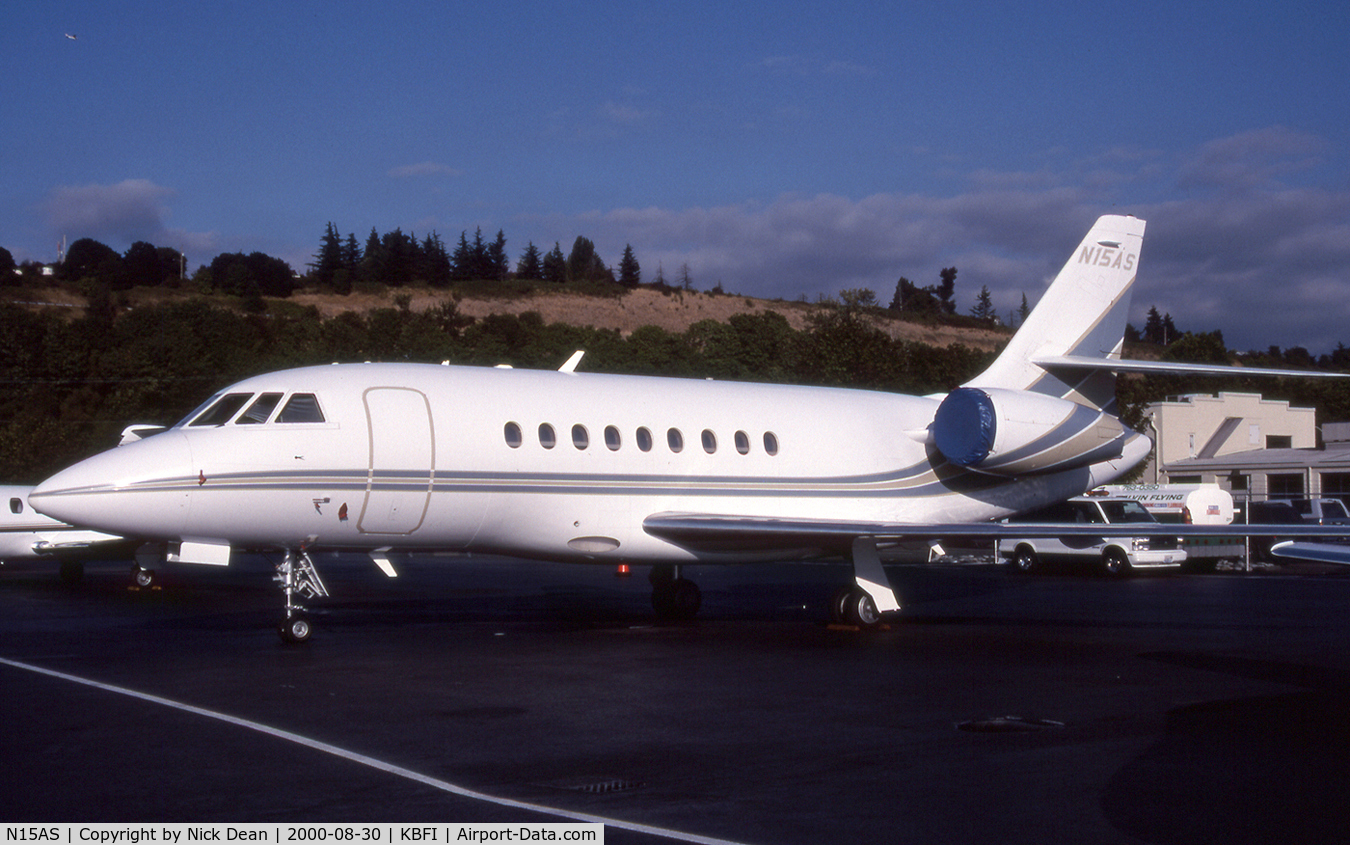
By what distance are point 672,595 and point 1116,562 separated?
15.9 m

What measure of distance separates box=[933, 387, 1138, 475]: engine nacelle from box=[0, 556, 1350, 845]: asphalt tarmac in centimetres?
235

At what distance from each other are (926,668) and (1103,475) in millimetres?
9055

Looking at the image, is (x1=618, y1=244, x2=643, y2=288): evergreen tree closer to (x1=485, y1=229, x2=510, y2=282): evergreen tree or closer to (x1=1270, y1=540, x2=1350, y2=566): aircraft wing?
(x1=485, y1=229, x2=510, y2=282): evergreen tree

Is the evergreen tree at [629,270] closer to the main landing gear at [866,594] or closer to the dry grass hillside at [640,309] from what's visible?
the dry grass hillside at [640,309]

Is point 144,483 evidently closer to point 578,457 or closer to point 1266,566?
point 578,457

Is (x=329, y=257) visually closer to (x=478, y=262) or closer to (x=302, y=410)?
(x=478, y=262)

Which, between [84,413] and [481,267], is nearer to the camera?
[84,413]

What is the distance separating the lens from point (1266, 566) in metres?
34.2

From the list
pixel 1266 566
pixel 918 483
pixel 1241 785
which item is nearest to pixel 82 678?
pixel 1241 785

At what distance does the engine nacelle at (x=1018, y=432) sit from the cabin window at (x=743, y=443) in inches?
120

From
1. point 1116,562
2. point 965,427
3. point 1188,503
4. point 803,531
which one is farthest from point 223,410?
point 1188,503

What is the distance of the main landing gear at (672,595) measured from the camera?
18312mm

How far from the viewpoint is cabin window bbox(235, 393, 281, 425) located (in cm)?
1381

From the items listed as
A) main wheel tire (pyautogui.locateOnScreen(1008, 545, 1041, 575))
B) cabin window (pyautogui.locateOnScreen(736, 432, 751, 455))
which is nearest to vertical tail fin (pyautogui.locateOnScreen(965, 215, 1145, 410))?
cabin window (pyautogui.locateOnScreen(736, 432, 751, 455))
